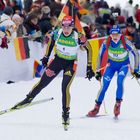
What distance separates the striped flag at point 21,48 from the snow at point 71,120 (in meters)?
0.73

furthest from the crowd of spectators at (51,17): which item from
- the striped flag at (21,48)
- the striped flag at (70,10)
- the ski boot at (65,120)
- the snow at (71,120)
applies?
the ski boot at (65,120)

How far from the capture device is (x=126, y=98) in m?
12.3

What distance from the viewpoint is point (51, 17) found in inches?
590

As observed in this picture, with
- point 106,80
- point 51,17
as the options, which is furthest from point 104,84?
point 51,17

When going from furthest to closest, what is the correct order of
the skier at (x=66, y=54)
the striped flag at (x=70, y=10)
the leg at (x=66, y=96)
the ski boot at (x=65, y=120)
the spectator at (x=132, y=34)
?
1. the spectator at (x=132, y=34)
2. the striped flag at (x=70, y=10)
3. the skier at (x=66, y=54)
4. the leg at (x=66, y=96)
5. the ski boot at (x=65, y=120)

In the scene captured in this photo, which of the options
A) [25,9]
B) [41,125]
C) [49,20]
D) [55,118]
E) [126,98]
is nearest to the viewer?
[41,125]

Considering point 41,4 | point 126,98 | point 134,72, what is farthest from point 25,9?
point 134,72

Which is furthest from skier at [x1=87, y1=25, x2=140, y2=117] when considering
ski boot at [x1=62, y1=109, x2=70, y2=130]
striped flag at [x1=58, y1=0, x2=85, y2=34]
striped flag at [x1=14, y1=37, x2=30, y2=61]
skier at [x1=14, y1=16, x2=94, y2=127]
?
striped flag at [x1=58, y1=0, x2=85, y2=34]

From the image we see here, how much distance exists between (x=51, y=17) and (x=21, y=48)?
183 cm

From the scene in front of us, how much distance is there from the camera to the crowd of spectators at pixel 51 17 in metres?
13.4

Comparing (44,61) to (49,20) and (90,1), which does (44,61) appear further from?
(90,1)

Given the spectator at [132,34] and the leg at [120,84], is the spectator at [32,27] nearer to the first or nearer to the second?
the spectator at [132,34]

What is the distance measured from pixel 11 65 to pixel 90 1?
708 cm

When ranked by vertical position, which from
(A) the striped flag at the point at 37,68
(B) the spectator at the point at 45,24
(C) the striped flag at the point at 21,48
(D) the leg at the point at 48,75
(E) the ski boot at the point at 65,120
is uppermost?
(D) the leg at the point at 48,75
